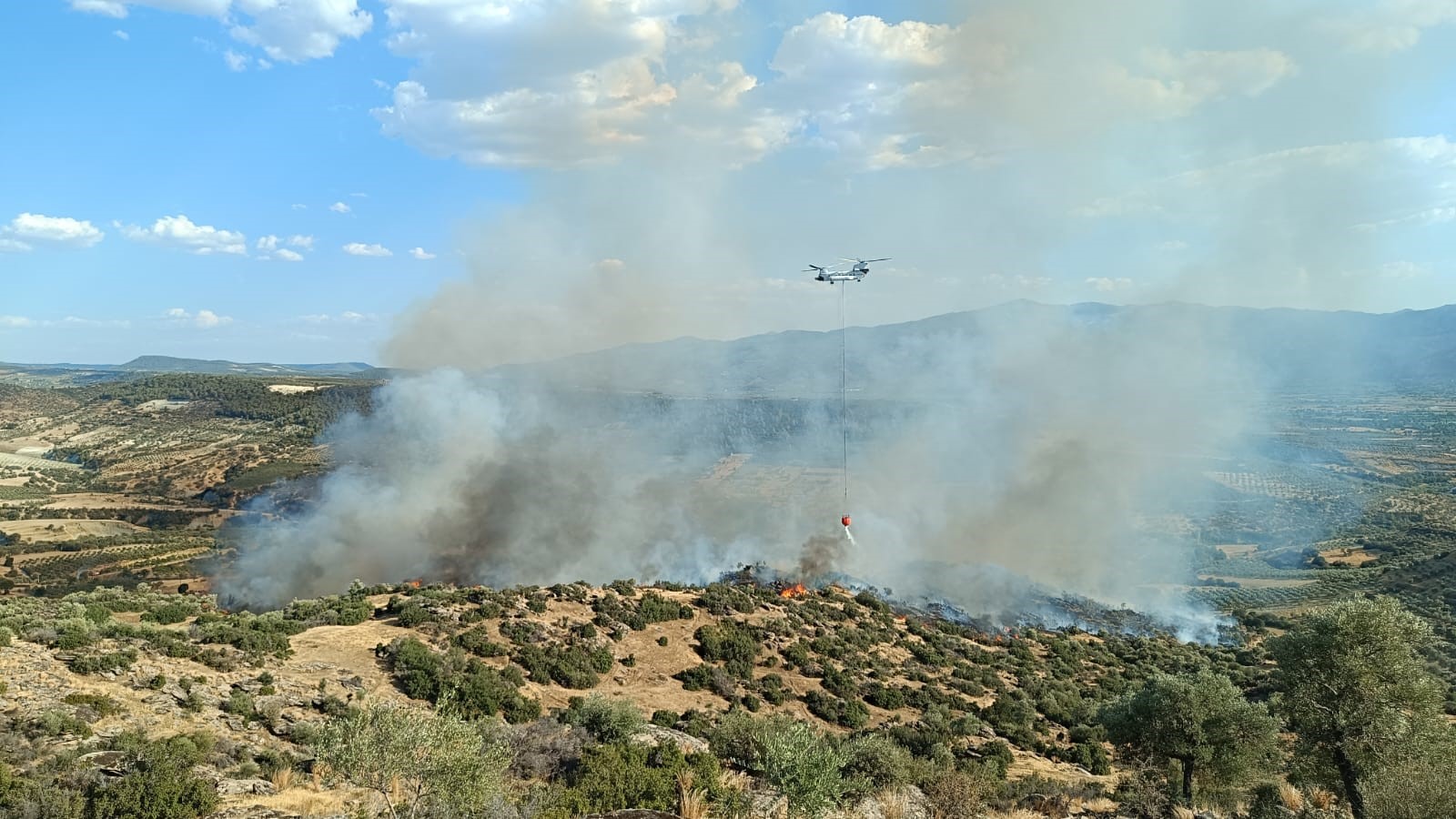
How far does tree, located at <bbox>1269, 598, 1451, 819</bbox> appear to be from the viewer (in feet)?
Result: 58.3

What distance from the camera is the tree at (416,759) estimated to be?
437 inches

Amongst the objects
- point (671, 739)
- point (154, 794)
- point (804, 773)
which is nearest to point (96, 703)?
point (154, 794)

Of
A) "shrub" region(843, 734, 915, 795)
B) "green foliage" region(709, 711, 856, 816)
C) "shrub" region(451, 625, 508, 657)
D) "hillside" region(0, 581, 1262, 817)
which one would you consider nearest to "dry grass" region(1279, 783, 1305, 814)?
"hillside" region(0, 581, 1262, 817)

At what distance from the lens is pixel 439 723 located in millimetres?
12414

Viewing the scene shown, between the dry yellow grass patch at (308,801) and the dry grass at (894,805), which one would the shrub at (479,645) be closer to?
the dry yellow grass patch at (308,801)

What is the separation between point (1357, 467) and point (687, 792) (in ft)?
524

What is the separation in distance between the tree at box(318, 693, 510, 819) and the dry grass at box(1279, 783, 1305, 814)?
2045 centimetres

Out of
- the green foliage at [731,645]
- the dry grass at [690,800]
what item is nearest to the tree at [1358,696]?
the dry grass at [690,800]

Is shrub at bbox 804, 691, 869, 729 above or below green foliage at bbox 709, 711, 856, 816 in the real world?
below

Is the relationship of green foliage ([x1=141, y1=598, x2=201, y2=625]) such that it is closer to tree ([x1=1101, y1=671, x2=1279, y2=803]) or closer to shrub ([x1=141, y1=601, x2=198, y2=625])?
shrub ([x1=141, y1=601, x2=198, y2=625])

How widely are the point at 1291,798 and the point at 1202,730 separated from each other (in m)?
2.40

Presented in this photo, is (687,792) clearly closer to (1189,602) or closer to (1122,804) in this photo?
(1122,804)

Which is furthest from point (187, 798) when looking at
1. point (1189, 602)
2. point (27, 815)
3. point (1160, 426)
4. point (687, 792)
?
point (1160, 426)

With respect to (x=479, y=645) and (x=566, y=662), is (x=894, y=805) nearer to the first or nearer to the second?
(x=566, y=662)
